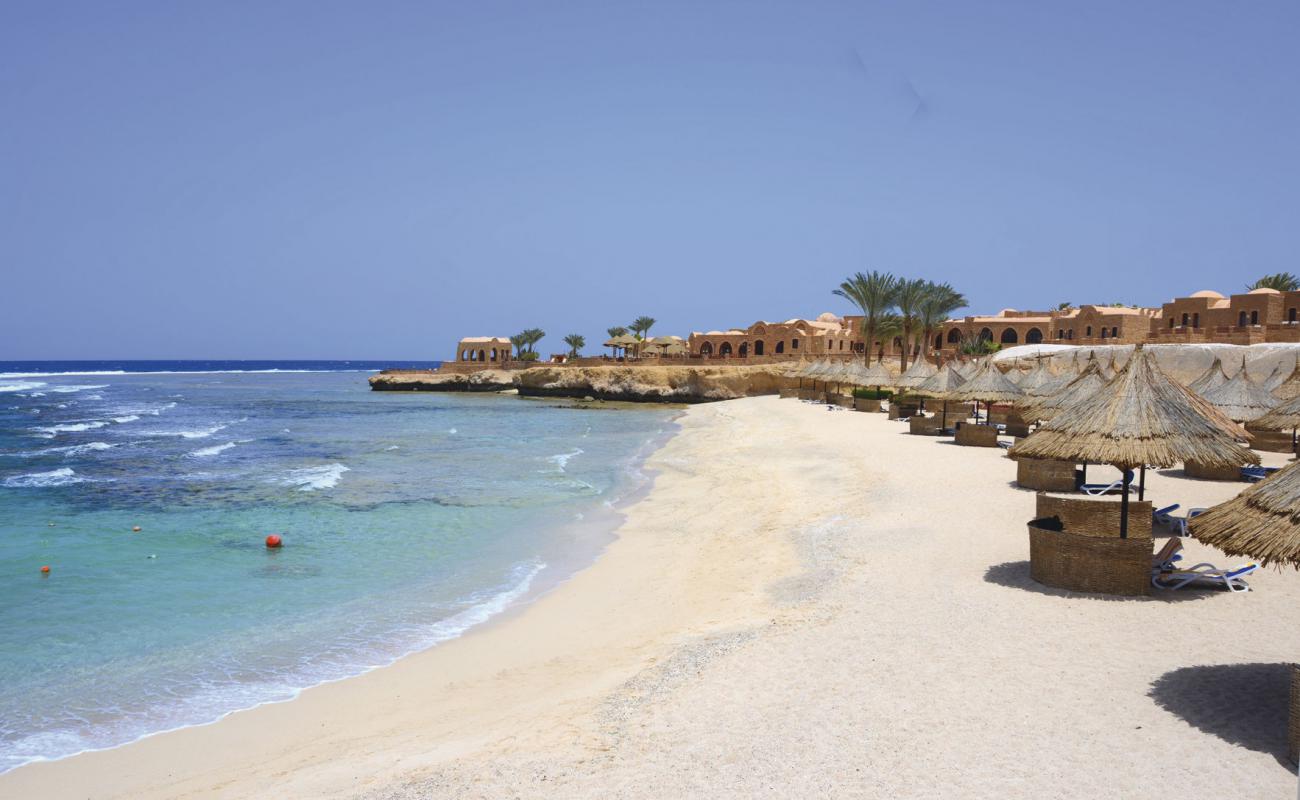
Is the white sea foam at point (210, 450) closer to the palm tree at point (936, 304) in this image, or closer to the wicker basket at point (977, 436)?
the wicker basket at point (977, 436)

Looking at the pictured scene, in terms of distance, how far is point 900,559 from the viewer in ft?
36.2

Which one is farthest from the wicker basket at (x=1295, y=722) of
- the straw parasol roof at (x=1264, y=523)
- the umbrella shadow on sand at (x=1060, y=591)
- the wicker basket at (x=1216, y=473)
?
the wicker basket at (x=1216, y=473)

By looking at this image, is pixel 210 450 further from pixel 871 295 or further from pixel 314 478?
pixel 871 295

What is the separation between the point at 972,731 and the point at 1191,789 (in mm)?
1321

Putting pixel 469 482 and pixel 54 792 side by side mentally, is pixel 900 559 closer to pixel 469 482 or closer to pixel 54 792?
pixel 54 792

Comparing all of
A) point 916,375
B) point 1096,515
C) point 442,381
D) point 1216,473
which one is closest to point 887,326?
point 916,375

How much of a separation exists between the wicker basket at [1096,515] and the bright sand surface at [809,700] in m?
0.85

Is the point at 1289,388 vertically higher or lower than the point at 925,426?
higher

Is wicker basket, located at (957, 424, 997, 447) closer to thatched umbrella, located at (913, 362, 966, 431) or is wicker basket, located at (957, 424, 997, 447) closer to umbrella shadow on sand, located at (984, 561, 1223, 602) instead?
thatched umbrella, located at (913, 362, 966, 431)

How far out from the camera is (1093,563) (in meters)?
9.05

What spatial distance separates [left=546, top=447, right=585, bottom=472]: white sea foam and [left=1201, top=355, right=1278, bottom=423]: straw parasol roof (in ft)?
57.2

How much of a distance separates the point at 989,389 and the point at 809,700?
18312 mm

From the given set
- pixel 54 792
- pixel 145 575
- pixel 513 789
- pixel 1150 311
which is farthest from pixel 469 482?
pixel 1150 311

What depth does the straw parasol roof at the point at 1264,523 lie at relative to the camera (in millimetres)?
5617
